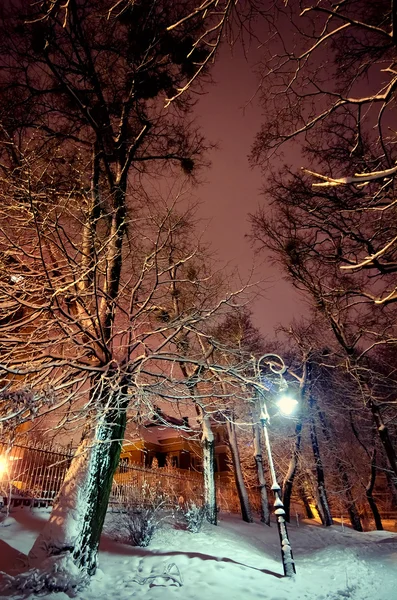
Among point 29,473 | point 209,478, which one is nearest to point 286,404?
point 209,478

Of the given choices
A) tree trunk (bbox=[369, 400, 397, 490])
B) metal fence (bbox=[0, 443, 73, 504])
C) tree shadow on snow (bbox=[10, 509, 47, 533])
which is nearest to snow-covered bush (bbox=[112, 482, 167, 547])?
tree shadow on snow (bbox=[10, 509, 47, 533])

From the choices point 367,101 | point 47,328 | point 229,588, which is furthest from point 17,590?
point 367,101

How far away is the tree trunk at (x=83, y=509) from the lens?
5.16 m

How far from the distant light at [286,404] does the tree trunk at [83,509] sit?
3429 mm

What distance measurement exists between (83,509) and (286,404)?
173 inches

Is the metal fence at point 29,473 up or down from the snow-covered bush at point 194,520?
up

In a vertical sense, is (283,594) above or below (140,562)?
below

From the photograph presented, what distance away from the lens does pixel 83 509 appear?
5570 millimetres

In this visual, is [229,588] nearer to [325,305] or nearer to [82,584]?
[82,584]

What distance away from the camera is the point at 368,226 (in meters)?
7.52

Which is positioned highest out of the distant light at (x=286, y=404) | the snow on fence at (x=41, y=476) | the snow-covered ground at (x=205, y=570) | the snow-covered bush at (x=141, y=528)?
the distant light at (x=286, y=404)

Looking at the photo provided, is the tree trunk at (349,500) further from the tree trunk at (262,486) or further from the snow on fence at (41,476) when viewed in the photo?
the snow on fence at (41,476)

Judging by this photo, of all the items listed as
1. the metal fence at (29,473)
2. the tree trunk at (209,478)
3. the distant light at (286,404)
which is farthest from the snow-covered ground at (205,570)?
the distant light at (286,404)

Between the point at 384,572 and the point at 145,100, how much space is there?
45.2ft
